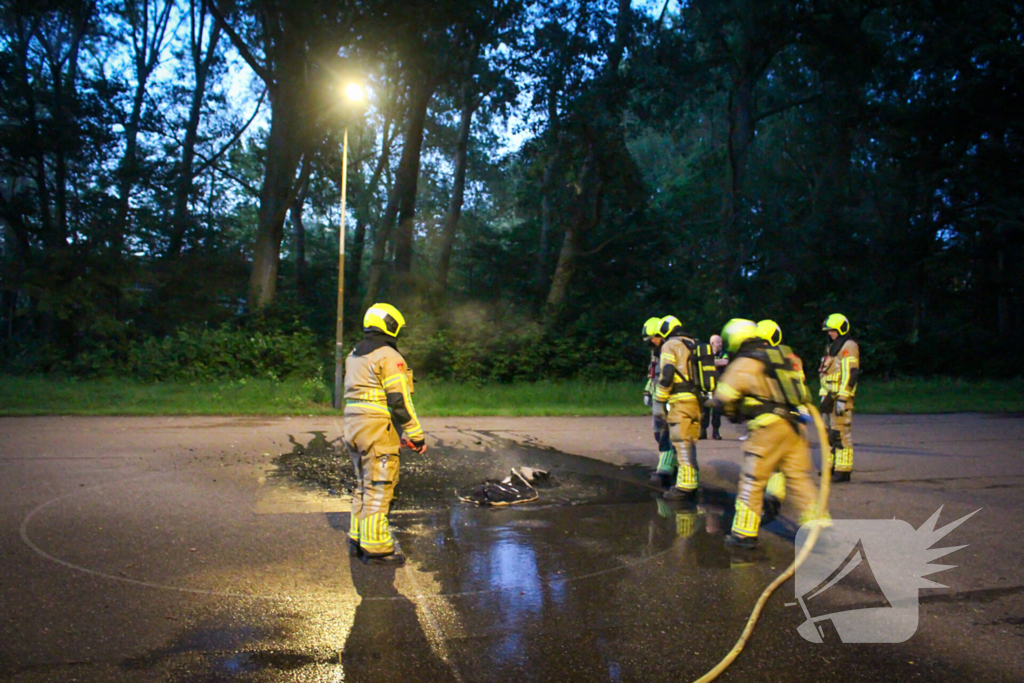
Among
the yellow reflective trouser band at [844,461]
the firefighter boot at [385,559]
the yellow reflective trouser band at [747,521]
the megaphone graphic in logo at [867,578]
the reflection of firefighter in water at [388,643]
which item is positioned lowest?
the reflection of firefighter in water at [388,643]

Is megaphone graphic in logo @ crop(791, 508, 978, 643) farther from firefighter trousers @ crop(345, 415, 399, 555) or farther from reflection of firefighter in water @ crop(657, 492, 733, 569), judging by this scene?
firefighter trousers @ crop(345, 415, 399, 555)

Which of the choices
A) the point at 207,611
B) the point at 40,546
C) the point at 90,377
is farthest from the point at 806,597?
the point at 90,377

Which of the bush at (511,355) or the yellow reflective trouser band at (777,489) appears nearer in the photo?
the yellow reflective trouser band at (777,489)

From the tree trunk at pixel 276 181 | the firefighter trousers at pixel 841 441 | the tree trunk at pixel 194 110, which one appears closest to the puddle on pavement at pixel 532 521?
the firefighter trousers at pixel 841 441

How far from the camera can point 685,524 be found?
693cm

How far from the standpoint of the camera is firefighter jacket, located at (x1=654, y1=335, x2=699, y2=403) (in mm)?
7629

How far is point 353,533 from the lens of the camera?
5.89m

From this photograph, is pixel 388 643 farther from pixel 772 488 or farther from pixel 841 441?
pixel 841 441

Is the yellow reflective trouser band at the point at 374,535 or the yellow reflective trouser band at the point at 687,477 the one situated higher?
the yellow reflective trouser band at the point at 687,477

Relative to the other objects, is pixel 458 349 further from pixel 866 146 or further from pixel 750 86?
pixel 866 146

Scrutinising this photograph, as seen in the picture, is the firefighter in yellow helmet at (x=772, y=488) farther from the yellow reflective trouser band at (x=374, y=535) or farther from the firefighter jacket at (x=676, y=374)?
the yellow reflective trouser band at (x=374, y=535)

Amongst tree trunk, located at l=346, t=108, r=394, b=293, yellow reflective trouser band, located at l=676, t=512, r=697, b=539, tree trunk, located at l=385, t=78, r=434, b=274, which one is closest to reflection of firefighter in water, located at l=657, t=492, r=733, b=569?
yellow reflective trouser band, located at l=676, t=512, r=697, b=539

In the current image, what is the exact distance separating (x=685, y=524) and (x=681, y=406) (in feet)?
4.25

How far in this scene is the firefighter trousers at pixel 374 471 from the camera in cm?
562
